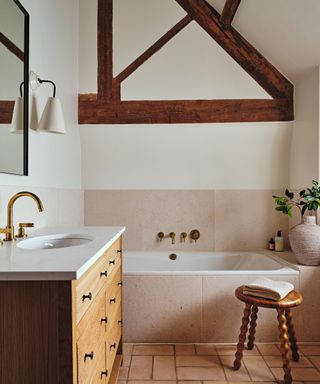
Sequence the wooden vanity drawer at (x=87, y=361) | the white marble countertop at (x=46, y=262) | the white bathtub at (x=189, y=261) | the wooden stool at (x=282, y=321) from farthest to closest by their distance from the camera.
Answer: the white bathtub at (x=189, y=261)
the wooden stool at (x=282, y=321)
the wooden vanity drawer at (x=87, y=361)
the white marble countertop at (x=46, y=262)

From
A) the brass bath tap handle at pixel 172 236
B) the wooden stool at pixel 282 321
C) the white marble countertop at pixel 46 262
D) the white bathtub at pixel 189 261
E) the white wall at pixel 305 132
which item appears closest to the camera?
the white marble countertop at pixel 46 262

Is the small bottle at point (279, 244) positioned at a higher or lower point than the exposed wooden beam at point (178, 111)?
lower

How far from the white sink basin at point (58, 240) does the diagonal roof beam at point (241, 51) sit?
237 cm

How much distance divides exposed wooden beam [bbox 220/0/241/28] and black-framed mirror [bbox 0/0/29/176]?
71.0 inches

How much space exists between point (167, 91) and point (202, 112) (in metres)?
0.40

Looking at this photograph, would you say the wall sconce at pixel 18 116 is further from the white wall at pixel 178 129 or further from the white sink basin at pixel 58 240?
the white wall at pixel 178 129

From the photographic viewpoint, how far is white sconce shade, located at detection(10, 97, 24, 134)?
177 centimetres

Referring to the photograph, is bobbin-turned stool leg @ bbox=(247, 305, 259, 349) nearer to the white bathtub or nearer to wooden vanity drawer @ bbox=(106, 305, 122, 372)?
the white bathtub

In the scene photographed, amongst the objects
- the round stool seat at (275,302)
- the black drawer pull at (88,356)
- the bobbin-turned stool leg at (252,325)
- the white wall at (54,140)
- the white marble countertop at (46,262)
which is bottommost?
the bobbin-turned stool leg at (252,325)

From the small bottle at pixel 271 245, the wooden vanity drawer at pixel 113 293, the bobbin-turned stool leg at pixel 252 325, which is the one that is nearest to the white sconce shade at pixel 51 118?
the wooden vanity drawer at pixel 113 293

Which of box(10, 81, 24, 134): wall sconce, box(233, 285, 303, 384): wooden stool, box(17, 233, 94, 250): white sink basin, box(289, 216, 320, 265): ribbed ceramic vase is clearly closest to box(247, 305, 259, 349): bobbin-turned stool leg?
box(233, 285, 303, 384): wooden stool

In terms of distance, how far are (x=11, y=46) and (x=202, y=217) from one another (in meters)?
2.21

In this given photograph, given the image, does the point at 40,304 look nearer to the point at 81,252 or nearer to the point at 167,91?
the point at 81,252

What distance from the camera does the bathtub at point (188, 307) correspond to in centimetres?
243
